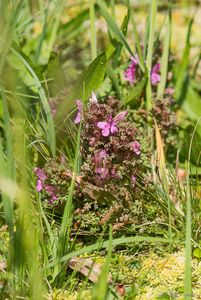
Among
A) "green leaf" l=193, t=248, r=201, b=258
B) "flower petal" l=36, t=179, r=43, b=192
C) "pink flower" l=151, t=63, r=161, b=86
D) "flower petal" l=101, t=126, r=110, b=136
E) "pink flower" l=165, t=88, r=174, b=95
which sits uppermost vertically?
"pink flower" l=151, t=63, r=161, b=86

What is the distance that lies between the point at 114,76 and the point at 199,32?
1566mm

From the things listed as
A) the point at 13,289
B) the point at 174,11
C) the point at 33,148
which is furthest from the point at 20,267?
the point at 174,11

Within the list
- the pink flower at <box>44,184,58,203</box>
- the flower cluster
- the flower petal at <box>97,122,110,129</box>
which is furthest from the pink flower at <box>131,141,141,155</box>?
the pink flower at <box>44,184,58,203</box>

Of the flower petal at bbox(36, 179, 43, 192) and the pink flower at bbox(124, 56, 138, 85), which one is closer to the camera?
the flower petal at bbox(36, 179, 43, 192)

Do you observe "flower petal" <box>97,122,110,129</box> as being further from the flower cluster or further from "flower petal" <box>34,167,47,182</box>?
"flower petal" <box>34,167,47,182</box>

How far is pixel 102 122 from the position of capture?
184cm

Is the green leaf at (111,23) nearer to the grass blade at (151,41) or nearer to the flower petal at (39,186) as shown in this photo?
the grass blade at (151,41)

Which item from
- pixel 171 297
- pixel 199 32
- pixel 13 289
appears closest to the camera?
pixel 13 289

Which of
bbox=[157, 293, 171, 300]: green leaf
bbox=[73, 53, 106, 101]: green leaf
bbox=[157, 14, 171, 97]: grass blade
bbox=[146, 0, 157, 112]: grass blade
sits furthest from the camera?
bbox=[157, 14, 171, 97]: grass blade

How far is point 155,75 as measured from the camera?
249 centimetres

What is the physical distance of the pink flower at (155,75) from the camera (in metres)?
2.48

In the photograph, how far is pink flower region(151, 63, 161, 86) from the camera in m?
2.48

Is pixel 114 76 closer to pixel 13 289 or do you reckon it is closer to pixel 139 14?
pixel 13 289

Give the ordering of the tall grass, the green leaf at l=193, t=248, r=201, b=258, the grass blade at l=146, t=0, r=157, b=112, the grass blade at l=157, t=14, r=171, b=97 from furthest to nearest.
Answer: the grass blade at l=157, t=14, r=171, b=97, the grass blade at l=146, t=0, r=157, b=112, the green leaf at l=193, t=248, r=201, b=258, the tall grass
